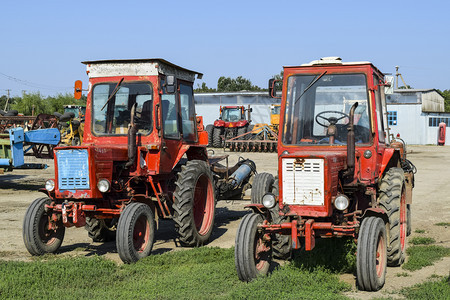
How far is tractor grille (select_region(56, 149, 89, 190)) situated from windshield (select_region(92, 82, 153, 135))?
45.2 inches

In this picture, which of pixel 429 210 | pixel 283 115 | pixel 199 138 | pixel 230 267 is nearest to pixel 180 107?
pixel 199 138

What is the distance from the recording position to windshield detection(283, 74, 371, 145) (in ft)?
23.5

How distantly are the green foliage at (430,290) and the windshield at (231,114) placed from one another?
28.0 meters

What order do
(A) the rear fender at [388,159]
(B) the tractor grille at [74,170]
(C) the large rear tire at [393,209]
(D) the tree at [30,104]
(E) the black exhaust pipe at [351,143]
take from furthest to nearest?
1. (D) the tree at [30,104]
2. (B) the tractor grille at [74,170]
3. (A) the rear fender at [388,159]
4. (C) the large rear tire at [393,209]
5. (E) the black exhaust pipe at [351,143]

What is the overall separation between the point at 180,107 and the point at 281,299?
14.5 feet

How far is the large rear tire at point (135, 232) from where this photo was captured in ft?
23.7

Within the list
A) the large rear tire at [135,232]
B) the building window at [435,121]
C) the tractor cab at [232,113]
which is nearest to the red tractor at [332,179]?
the large rear tire at [135,232]

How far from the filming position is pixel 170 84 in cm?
827

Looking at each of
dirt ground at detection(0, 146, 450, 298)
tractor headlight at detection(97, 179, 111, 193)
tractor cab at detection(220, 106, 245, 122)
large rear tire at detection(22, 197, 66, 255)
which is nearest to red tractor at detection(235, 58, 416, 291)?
dirt ground at detection(0, 146, 450, 298)

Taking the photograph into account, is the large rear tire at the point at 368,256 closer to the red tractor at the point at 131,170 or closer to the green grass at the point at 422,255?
the green grass at the point at 422,255

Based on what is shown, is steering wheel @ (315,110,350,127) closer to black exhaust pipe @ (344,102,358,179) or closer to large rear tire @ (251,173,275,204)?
black exhaust pipe @ (344,102,358,179)

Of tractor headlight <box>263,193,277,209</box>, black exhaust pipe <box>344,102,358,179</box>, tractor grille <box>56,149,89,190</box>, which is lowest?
tractor headlight <box>263,193,277,209</box>

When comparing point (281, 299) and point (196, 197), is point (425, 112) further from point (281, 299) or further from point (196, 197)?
point (281, 299)

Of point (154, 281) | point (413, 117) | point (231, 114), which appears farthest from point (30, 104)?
point (154, 281)
